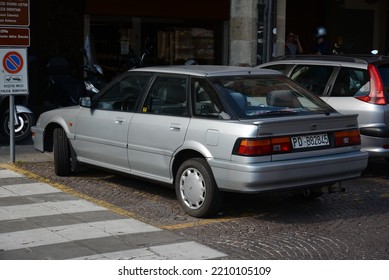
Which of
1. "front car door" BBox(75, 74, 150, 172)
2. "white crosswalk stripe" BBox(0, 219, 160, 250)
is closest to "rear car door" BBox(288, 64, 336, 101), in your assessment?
"front car door" BBox(75, 74, 150, 172)

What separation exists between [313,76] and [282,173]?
142 inches

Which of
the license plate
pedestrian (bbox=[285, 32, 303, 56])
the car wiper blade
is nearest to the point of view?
the license plate

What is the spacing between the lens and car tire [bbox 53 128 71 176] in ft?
30.9

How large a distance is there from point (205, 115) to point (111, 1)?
395 inches

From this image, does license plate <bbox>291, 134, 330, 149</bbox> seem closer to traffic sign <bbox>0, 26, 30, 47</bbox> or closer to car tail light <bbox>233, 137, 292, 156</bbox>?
car tail light <bbox>233, 137, 292, 156</bbox>

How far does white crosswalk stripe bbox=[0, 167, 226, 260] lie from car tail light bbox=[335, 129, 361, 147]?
207 centimetres

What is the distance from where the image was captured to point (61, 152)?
9.43m

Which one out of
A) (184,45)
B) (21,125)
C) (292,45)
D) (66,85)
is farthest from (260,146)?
(184,45)

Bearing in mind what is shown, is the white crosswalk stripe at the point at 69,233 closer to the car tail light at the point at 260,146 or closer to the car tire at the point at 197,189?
the car tire at the point at 197,189

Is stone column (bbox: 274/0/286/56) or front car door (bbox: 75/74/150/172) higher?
stone column (bbox: 274/0/286/56)

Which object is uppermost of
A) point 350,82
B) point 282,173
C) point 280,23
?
point 280,23

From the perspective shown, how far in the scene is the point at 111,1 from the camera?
55.5ft

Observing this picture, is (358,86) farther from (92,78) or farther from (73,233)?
(92,78)

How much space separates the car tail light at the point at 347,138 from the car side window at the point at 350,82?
6.34 ft
